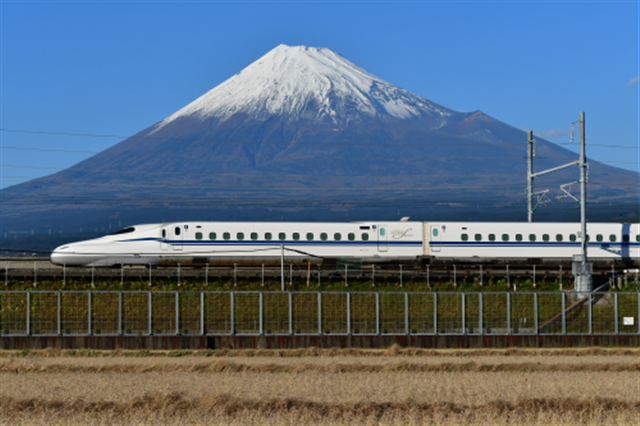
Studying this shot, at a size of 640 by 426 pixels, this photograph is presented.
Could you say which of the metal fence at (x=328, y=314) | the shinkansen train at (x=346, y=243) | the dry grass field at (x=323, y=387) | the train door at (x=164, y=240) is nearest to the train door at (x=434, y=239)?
the shinkansen train at (x=346, y=243)

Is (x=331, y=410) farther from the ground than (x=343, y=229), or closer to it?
closer to it

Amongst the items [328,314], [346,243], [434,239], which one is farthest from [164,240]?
[328,314]

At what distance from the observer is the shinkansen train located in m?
61.5

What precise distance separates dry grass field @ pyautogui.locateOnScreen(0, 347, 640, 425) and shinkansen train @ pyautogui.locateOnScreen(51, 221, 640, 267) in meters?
21.8

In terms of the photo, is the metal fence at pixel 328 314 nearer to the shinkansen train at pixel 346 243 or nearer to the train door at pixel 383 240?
the shinkansen train at pixel 346 243

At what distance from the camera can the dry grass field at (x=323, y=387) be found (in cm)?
2698

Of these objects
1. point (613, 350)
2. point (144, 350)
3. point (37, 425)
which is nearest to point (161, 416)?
point (37, 425)

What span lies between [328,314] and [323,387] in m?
10.6

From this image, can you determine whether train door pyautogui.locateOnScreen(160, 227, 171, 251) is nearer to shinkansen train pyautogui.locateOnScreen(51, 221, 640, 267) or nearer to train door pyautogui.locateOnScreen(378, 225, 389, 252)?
shinkansen train pyautogui.locateOnScreen(51, 221, 640, 267)

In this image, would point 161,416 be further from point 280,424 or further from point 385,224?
point 385,224

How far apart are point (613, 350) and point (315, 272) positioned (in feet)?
67.9

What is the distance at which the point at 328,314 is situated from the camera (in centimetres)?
4219

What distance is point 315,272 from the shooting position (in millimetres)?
56188

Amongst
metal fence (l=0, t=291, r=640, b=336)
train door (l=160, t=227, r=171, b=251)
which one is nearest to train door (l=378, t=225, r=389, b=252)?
train door (l=160, t=227, r=171, b=251)
